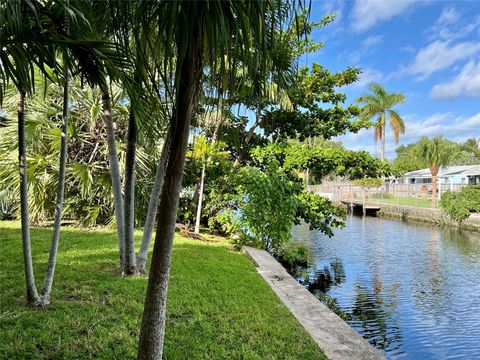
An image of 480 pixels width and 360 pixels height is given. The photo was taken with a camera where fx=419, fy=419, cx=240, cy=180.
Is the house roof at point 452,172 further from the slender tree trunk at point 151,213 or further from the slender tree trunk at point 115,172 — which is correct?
the slender tree trunk at point 115,172

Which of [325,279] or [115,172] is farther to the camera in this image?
[325,279]

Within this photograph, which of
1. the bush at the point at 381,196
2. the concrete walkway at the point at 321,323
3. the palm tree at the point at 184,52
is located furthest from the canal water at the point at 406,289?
the bush at the point at 381,196

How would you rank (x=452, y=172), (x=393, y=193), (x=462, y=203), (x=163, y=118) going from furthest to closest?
(x=452, y=172) < (x=393, y=193) < (x=462, y=203) < (x=163, y=118)

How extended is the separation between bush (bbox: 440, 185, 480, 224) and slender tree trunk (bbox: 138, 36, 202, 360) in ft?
69.9

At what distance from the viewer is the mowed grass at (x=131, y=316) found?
11.1 ft

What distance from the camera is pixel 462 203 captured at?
21062 millimetres

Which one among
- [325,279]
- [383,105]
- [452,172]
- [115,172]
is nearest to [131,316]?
[115,172]

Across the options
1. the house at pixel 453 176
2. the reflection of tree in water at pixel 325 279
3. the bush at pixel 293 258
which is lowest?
the reflection of tree in water at pixel 325 279

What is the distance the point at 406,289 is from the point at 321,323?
5.09 metres

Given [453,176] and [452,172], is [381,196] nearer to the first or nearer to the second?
[453,176]

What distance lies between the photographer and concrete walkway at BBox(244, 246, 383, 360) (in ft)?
12.8

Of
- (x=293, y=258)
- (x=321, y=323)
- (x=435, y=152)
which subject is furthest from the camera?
(x=435, y=152)

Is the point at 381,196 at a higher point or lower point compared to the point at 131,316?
higher

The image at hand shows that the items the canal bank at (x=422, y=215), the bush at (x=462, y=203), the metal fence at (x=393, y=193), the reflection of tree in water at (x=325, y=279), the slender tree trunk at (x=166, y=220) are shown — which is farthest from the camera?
the metal fence at (x=393, y=193)
